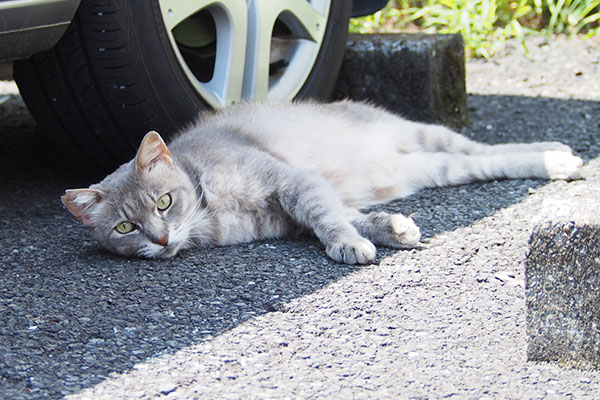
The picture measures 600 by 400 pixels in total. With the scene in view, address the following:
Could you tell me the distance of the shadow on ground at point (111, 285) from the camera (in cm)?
212

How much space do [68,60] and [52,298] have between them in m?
1.02

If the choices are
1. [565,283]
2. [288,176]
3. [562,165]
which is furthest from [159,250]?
[562,165]

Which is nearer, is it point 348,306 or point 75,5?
point 348,306

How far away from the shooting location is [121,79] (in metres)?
3.06

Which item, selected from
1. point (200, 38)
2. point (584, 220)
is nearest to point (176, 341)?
point (584, 220)

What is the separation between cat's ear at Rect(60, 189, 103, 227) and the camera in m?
2.78

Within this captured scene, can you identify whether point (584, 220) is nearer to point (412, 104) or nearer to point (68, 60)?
point (68, 60)

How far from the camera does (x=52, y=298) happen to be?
2.48 metres

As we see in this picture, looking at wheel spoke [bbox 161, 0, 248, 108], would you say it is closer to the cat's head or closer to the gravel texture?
the cat's head

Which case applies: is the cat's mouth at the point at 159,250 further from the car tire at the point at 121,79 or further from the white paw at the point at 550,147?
the white paw at the point at 550,147

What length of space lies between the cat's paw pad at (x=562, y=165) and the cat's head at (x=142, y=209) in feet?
5.32

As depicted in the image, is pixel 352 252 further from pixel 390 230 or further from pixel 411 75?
pixel 411 75

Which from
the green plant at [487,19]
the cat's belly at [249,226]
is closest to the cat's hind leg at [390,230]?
the cat's belly at [249,226]

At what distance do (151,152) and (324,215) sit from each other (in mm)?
666
